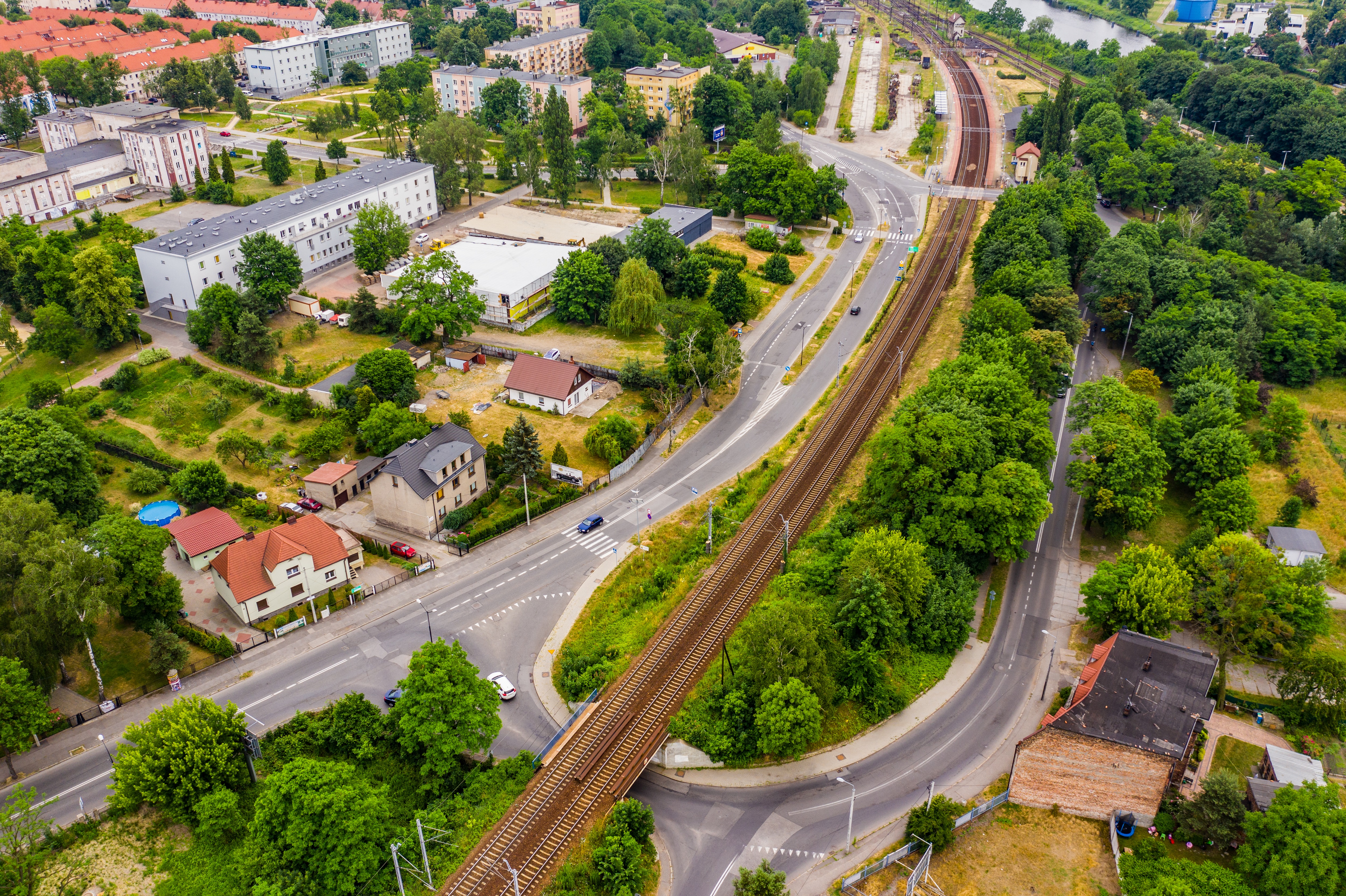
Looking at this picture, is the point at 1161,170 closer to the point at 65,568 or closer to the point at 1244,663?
the point at 1244,663

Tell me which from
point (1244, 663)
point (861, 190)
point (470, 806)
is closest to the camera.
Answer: point (470, 806)

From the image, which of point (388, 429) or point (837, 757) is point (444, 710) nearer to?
point (837, 757)

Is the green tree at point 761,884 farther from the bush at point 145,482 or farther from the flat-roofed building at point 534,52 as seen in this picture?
the flat-roofed building at point 534,52

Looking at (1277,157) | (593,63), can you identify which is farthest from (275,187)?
(1277,157)

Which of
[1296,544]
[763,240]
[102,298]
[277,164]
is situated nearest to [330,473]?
[102,298]

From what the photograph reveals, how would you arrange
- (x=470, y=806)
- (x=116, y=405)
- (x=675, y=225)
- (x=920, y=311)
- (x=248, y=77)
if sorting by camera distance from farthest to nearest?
1. (x=248, y=77)
2. (x=675, y=225)
3. (x=920, y=311)
4. (x=116, y=405)
5. (x=470, y=806)

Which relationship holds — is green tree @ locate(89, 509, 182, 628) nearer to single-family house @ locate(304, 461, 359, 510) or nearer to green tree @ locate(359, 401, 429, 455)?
single-family house @ locate(304, 461, 359, 510)
